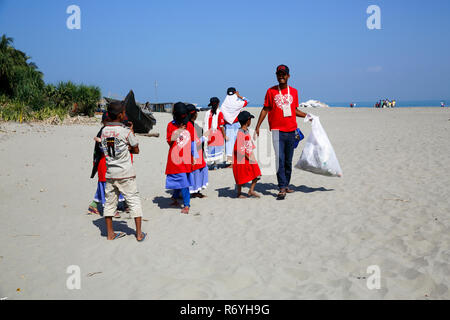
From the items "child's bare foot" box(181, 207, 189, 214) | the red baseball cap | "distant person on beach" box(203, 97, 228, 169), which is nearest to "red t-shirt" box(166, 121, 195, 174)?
"child's bare foot" box(181, 207, 189, 214)

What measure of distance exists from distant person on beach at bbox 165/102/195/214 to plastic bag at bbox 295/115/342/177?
1.99 metres

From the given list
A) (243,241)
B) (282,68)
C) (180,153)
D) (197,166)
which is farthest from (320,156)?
(243,241)

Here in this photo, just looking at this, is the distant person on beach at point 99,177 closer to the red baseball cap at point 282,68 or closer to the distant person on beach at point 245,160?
the distant person on beach at point 245,160

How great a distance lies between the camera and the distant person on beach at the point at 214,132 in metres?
8.09

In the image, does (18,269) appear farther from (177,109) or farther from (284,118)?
(284,118)

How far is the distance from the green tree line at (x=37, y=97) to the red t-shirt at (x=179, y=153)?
1218 cm

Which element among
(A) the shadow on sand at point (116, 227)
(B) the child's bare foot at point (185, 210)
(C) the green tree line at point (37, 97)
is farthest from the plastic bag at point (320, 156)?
(C) the green tree line at point (37, 97)

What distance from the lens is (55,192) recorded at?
21.1 feet

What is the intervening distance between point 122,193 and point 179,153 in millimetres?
1295

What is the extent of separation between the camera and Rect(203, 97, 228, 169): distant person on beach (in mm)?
8094

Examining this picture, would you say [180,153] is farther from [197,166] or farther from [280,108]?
[280,108]
